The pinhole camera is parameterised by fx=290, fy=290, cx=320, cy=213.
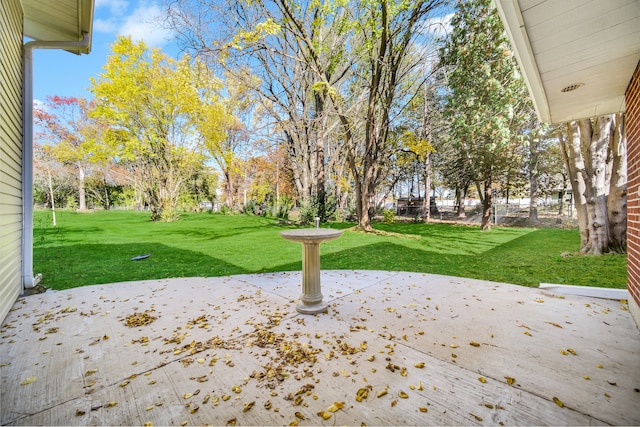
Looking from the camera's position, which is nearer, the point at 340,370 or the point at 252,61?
the point at 340,370

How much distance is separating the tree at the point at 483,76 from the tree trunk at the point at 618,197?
7.99ft

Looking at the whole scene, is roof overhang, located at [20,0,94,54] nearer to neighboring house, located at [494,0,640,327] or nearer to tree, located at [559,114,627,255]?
neighboring house, located at [494,0,640,327]

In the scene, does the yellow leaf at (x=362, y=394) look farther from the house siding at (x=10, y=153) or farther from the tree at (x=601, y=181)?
the tree at (x=601, y=181)

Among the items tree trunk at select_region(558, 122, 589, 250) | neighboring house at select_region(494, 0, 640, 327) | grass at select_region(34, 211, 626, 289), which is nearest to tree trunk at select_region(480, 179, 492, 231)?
grass at select_region(34, 211, 626, 289)

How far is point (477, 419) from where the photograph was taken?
1.61m

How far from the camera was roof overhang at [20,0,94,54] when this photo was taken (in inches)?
146

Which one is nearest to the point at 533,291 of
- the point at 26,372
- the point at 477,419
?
the point at 477,419

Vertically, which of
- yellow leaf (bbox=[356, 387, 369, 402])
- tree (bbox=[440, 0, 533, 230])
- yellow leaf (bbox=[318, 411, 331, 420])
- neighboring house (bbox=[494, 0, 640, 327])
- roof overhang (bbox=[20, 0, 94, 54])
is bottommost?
yellow leaf (bbox=[318, 411, 331, 420])

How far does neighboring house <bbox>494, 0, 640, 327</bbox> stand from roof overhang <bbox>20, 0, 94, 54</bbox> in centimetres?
481

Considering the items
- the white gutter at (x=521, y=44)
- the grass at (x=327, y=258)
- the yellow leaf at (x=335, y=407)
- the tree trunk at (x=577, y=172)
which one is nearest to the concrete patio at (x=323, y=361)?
the yellow leaf at (x=335, y=407)

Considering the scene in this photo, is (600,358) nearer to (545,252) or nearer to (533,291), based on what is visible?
(533,291)

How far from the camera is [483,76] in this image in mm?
8602

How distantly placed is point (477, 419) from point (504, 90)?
8909mm

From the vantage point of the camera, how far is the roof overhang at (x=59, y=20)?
12.2 ft
